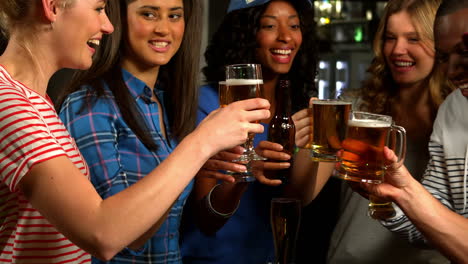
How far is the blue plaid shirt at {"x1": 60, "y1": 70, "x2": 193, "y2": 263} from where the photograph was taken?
5.30 ft

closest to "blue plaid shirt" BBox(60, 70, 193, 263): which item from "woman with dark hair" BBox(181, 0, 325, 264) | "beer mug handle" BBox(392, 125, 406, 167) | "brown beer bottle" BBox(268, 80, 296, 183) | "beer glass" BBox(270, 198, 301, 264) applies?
"woman with dark hair" BBox(181, 0, 325, 264)

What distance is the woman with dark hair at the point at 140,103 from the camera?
163cm

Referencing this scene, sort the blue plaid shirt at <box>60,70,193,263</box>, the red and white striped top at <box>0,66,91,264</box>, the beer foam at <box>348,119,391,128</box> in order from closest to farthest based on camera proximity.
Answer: the red and white striped top at <box>0,66,91,264</box>
the beer foam at <box>348,119,391,128</box>
the blue plaid shirt at <box>60,70,193,263</box>

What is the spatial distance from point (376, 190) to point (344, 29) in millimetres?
7047

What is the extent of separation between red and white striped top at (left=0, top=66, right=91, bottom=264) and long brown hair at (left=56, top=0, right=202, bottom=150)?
451 mm

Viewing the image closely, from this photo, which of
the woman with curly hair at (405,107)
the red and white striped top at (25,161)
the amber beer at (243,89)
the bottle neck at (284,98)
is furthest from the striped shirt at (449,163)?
the red and white striped top at (25,161)

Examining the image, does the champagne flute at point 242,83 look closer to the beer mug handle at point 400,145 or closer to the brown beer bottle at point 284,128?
the brown beer bottle at point 284,128

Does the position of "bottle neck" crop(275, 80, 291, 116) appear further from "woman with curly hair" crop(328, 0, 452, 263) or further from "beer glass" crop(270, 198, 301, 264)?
"woman with curly hair" crop(328, 0, 452, 263)

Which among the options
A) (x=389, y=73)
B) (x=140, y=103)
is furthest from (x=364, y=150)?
(x=389, y=73)

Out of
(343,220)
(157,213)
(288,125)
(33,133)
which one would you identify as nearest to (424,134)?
(343,220)

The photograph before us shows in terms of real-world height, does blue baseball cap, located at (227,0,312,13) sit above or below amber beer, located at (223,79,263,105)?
above

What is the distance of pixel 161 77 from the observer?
205 cm

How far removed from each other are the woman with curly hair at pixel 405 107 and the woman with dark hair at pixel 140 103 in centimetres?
87

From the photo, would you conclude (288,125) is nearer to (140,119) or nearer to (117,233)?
(140,119)
